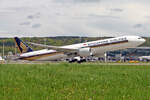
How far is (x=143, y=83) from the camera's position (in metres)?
14.2

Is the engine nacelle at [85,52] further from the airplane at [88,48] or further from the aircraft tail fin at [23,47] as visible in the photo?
the aircraft tail fin at [23,47]

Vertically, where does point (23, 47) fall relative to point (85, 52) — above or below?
above

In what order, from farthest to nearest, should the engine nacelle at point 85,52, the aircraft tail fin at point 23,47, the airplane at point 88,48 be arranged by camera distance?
the aircraft tail fin at point 23,47 < the engine nacelle at point 85,52 < the airplane at point 88,48

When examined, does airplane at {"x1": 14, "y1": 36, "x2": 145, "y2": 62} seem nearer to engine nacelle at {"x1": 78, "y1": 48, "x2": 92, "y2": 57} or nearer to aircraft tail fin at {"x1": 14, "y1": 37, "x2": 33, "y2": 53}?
engine nacelle at {"x1": 78, "y1": 48, "x2": 92, "y2": 57}

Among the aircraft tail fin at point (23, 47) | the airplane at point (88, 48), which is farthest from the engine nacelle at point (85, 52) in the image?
the aircraft tail fin at point (23, 47)

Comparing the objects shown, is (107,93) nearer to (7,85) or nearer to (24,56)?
(7,85)

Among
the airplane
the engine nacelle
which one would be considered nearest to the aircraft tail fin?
the airplane

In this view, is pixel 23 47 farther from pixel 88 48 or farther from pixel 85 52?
pixel 88 48

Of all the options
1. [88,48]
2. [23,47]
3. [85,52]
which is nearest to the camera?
[85,52]

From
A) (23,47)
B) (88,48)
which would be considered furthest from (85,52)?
(23,47)

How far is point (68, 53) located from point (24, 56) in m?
13.5

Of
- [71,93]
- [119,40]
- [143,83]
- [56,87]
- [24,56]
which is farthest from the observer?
[24,56]

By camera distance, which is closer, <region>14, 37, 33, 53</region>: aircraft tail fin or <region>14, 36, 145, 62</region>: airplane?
<region>14, 36, 145, 62</region>: airplane

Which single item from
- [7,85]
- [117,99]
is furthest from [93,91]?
[7,85]
